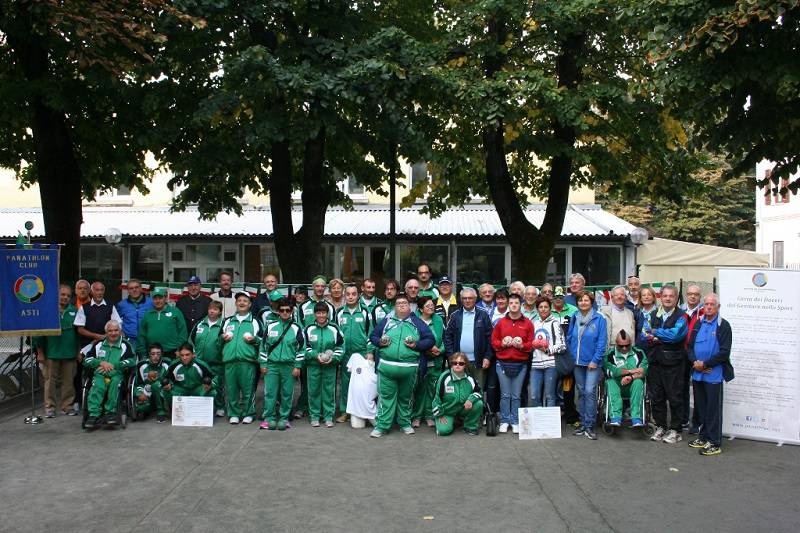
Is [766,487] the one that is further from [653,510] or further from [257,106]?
[257,106]

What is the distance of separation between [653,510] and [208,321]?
6088 mm

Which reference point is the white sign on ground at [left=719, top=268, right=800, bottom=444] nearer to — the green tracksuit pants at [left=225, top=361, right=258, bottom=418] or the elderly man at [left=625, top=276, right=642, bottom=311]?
the elderly man at [left=625, top=276, right=642, bottom=311]

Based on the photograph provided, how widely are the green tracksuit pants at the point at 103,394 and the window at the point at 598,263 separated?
16.6 m

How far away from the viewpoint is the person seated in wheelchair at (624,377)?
28.8 ft

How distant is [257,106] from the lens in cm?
1241

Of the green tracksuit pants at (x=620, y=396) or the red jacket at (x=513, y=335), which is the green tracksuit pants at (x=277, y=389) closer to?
the red jacket at (x=513, y=335)

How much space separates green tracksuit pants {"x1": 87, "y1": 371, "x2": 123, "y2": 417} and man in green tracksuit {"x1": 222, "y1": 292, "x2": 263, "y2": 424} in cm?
136

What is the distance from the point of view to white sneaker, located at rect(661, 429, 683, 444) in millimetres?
8688

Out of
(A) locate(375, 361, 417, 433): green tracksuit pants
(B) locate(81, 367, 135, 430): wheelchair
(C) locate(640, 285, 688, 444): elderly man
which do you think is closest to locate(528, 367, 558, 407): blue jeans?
(C) locate(640, 285, 688, 444): elderly man

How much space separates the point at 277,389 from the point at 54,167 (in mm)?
6559

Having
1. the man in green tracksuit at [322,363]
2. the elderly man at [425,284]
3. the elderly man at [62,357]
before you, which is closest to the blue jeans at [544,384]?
the elderly man at [425,284]

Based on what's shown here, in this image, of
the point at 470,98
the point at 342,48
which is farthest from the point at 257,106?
the point at 470,98

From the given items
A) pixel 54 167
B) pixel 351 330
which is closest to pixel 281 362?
pixel 351 330

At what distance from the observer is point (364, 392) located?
9484mm
